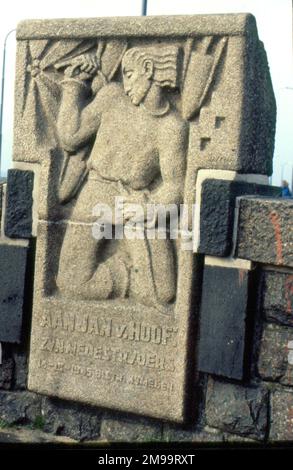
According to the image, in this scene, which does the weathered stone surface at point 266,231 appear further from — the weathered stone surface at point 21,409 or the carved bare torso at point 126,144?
the weathered stone surface at point 21,409

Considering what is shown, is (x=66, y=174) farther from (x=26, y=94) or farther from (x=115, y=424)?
(x=115, y=424)

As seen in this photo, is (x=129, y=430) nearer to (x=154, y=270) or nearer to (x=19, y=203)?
(x=154, y=270)

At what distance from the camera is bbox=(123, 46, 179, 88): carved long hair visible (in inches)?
175

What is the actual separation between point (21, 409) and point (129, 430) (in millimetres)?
700

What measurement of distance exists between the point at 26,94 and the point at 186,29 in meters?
1.02

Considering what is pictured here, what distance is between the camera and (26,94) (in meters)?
4.87

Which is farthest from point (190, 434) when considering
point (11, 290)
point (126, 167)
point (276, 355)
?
point (126, 167)

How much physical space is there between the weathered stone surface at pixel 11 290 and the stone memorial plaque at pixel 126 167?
0.39 feet

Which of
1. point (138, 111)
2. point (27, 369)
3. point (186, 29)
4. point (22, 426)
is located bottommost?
point (22, 426)

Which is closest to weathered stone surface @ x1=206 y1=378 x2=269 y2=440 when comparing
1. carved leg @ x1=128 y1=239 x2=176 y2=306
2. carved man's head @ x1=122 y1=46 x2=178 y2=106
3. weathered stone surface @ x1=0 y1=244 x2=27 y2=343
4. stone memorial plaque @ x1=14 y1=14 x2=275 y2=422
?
stone memorial plaque @ x1=14 y1=14 x2=275 y2=422

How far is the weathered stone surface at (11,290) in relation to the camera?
4.89 meters

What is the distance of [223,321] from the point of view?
433 cm

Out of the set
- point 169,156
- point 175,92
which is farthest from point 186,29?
point 169,156

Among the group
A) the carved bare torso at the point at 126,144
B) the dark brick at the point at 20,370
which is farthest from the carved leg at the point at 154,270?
the dark brick at the point at 20,370
